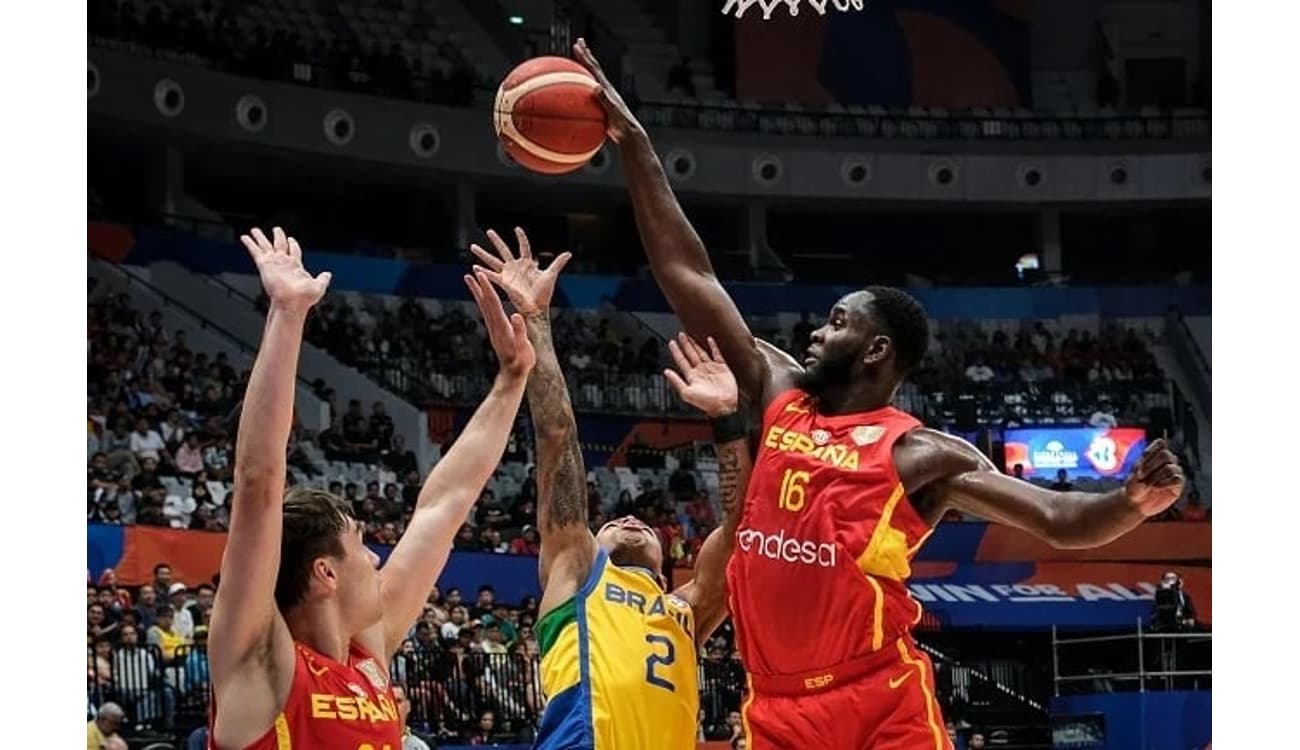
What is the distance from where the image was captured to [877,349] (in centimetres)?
500

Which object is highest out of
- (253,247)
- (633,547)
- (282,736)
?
(253,247)

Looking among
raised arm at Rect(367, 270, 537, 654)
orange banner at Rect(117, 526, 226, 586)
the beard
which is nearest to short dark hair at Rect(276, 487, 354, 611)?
raised arm at Rect(367, 270, 537, 654)

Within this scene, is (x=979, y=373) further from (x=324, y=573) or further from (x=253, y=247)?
(x=253, y=247)

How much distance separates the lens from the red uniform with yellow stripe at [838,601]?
4.79 m

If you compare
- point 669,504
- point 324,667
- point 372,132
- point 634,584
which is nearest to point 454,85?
point 372,132

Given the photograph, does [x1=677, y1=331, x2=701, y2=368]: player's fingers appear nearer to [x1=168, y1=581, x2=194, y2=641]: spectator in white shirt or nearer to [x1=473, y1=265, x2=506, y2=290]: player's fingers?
[x1=473, y1=265, x2=506, y2=290]: player's fingers

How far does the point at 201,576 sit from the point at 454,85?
12.0 metres

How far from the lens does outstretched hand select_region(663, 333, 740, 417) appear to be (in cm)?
512

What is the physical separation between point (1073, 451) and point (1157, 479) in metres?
20.2

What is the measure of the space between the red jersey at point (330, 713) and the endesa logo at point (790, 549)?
119 centimetres

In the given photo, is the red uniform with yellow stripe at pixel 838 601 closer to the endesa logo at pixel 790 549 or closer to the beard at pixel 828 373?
the endesa logo at pixel 790 549

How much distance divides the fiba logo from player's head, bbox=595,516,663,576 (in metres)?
19.0

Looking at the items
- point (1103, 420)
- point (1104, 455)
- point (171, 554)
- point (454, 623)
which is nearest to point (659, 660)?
point (454, 623)

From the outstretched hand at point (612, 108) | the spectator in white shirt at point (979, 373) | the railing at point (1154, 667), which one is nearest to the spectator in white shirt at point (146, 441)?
the railing at point (1154, 667)
